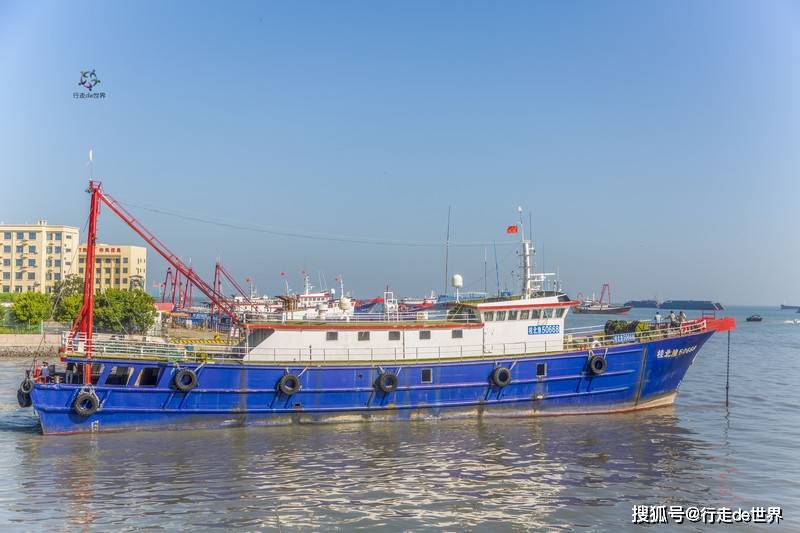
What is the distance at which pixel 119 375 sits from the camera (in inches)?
858

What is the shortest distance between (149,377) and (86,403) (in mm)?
2048

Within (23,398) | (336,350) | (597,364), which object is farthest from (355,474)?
(23,398)

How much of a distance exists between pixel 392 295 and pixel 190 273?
9298 millimetres

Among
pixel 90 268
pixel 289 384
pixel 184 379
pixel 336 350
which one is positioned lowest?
pixel 289 384

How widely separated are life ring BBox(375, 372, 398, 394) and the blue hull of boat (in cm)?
20

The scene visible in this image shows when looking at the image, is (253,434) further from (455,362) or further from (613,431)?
(613,431)

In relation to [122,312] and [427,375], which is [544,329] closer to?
[427,375]

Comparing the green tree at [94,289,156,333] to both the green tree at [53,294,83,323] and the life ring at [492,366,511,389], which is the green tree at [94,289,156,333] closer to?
the green tree at [53,294,83,323]

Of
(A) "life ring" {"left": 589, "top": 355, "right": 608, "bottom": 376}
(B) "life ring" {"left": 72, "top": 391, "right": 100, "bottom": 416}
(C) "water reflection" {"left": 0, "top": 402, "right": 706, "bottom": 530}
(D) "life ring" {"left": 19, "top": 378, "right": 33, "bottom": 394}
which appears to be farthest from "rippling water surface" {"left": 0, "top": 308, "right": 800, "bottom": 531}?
(A) "life ring" {"left": 589, "top": 355, "right": 608, "bottom": 376}

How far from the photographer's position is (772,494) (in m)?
16.6

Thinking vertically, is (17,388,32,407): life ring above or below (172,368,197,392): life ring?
below

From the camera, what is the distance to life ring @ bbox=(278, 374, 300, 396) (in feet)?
73.8

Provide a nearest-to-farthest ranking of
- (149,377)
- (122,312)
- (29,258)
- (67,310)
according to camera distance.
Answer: (149,377) → (122,312) → (67,310) → (29,258)

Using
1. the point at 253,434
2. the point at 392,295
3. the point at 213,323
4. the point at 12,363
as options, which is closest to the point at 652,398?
the point at 392,295
